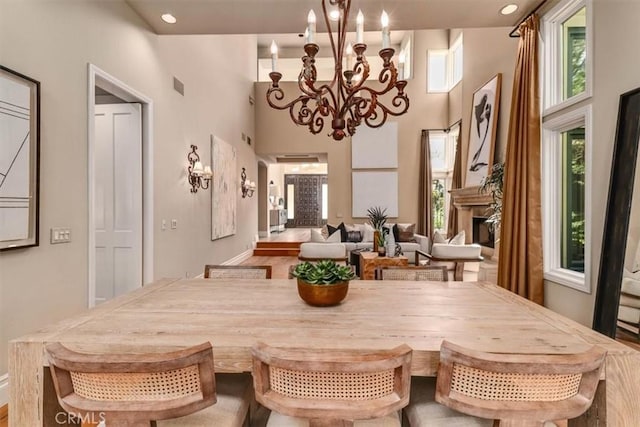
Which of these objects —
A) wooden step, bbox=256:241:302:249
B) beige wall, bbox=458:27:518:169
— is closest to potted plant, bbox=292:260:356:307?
beige wall, bbox=458:27:518:169

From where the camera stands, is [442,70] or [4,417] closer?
[4,417]

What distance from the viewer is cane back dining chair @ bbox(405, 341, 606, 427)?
3.04 ft

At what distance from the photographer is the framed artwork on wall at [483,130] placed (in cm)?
576

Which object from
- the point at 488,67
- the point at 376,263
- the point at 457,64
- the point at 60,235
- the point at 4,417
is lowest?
the point at 4,417

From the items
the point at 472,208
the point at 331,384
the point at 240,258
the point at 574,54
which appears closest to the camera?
the point at 331,384

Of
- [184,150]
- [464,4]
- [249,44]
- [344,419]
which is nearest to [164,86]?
[184,150]

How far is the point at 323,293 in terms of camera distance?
1.57 m

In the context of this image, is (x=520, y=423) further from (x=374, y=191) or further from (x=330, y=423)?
(x=374, y=191)

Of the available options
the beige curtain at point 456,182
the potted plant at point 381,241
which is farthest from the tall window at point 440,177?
the potted plant at point 381,241

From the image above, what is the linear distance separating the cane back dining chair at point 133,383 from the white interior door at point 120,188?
293 centimetres

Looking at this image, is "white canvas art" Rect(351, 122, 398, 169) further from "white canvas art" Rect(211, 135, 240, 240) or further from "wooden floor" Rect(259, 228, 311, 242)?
"white canvas art" Rect(211, 135, 240, 240)

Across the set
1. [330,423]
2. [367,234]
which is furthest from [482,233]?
[330,423]

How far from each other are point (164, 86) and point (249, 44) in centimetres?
521

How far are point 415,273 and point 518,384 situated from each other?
140 centimetres
